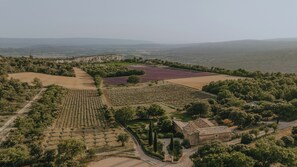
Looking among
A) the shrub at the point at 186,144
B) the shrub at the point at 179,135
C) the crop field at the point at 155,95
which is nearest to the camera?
the shrub at the point at 186,144

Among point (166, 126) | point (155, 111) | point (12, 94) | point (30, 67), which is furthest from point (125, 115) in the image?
point (30, 67)

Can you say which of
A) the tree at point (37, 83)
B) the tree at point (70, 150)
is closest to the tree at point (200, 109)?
the tree at point (70, 150)

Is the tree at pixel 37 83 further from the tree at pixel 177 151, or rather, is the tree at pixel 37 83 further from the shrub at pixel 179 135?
the tree at pixel 177 151

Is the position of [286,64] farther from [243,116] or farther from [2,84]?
[2,84]

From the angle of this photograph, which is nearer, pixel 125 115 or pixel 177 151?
pixel 177 151

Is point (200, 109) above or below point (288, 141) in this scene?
above

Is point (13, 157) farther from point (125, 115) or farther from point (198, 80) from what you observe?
point (198, 80)

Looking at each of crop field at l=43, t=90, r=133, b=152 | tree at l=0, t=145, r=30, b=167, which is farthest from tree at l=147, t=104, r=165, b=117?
tree at l=0, t=145, r=30, b=167

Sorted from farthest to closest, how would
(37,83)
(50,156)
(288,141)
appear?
(37,83)
(288,141)
(50,156)
